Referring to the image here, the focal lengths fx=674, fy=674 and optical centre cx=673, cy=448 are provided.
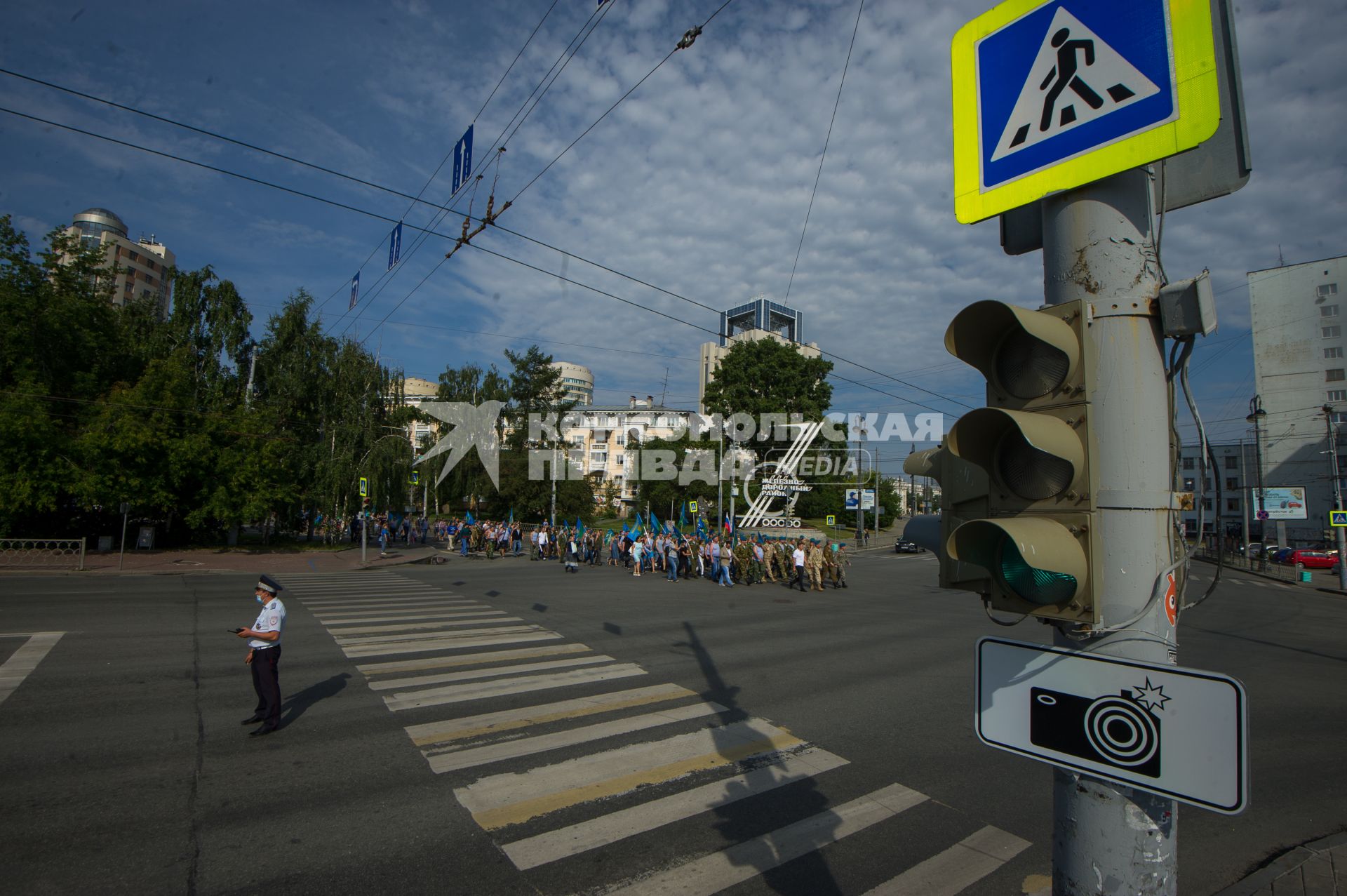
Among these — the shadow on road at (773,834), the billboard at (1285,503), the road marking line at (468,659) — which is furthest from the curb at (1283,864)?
the billboard at (1285,503)

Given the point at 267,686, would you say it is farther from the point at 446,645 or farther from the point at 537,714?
the point at 446,645

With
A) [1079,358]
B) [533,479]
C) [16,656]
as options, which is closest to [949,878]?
[1079,358]

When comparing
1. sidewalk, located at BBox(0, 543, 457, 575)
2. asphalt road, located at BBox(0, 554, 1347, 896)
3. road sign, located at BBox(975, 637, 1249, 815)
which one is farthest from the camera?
sidewalk, located at BBox(0, 543, 457, 575)

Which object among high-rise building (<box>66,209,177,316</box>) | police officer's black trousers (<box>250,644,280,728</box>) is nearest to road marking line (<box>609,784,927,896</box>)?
police officer's black trousers (<box>250,644,280,728</box>)

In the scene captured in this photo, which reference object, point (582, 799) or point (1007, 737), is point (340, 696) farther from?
point (1007, 737)

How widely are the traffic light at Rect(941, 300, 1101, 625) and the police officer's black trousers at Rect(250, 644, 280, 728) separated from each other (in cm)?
717

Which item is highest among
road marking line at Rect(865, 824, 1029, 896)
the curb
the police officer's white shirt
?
the police officer's white shirt

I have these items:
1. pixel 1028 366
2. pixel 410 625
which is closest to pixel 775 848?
pixel 1028 366

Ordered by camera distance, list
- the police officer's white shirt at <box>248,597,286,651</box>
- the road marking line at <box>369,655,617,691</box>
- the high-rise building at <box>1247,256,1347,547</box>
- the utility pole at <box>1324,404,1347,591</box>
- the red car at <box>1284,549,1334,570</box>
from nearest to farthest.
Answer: the police officer's white shirt at <box>248,597,286,651</box>
the road marking line at <box>369,655,617,691</box>
the utility pole at <box>1324,404,1347,591</box>
the red car at <box>1284,549,1334,570</box>
the high-rise building at <box>1247,256,1347,547</box>

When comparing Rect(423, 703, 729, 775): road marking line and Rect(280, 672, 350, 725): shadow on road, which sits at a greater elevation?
Rect(280, 672, 350, 725): shadow on road

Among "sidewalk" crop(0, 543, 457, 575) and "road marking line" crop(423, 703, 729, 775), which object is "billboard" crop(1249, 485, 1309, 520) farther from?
"road marking line" crop(423, 703, 729, 775)

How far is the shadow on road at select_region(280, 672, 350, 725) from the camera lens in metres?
7.49

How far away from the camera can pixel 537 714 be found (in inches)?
299

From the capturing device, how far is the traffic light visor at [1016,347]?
1.96 m
